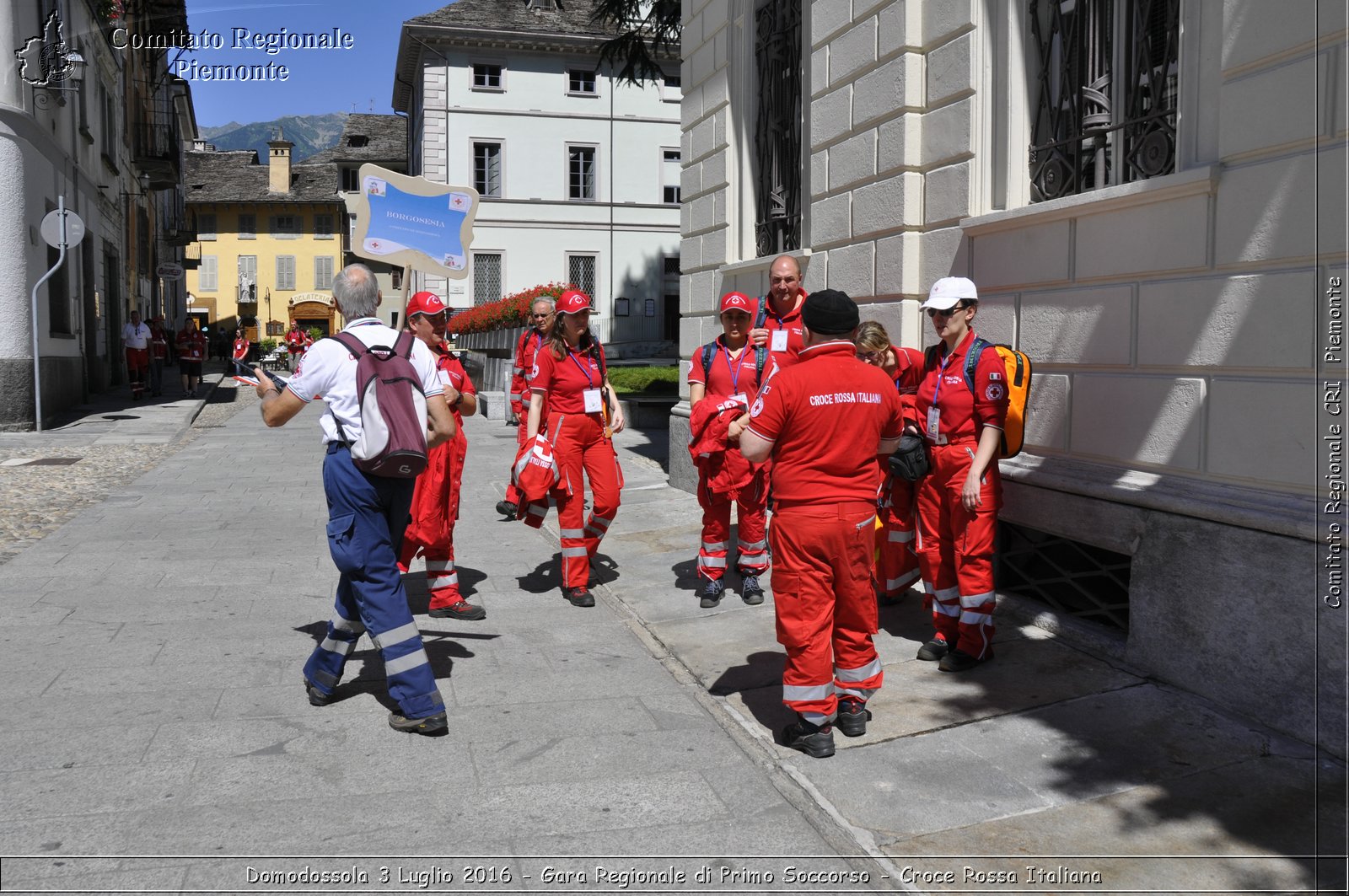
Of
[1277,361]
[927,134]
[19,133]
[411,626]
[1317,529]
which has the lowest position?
[411,626]

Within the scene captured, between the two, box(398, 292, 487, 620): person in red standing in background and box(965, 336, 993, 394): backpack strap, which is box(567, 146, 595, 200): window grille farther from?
box(965, 336, 993, 394): backpack strap

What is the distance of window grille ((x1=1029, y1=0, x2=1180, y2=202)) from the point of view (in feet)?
18.3

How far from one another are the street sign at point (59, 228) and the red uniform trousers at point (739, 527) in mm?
12896

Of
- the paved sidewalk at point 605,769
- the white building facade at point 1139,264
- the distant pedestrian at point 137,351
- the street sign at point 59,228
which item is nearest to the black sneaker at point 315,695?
the paved sidewalk at point 605,769

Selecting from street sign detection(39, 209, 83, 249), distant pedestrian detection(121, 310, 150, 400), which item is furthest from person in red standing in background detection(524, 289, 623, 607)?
distant pedestrian detection(121, 310, 150, 400)

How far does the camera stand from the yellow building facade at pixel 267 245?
6450 centimetres

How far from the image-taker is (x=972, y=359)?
535 centimetres

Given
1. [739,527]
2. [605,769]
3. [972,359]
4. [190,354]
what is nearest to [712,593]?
[739,527]

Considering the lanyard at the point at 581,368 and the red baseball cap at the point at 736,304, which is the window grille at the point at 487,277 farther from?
the red baseball cap at the point at 736,304

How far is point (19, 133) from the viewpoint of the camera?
54.5 feet

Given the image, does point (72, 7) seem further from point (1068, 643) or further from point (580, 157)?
point (580, 157)

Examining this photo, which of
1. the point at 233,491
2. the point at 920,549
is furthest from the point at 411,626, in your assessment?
the point at 233,491

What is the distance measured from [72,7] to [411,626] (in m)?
20.2

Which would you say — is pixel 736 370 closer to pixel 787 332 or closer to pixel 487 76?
pixel 787 332
